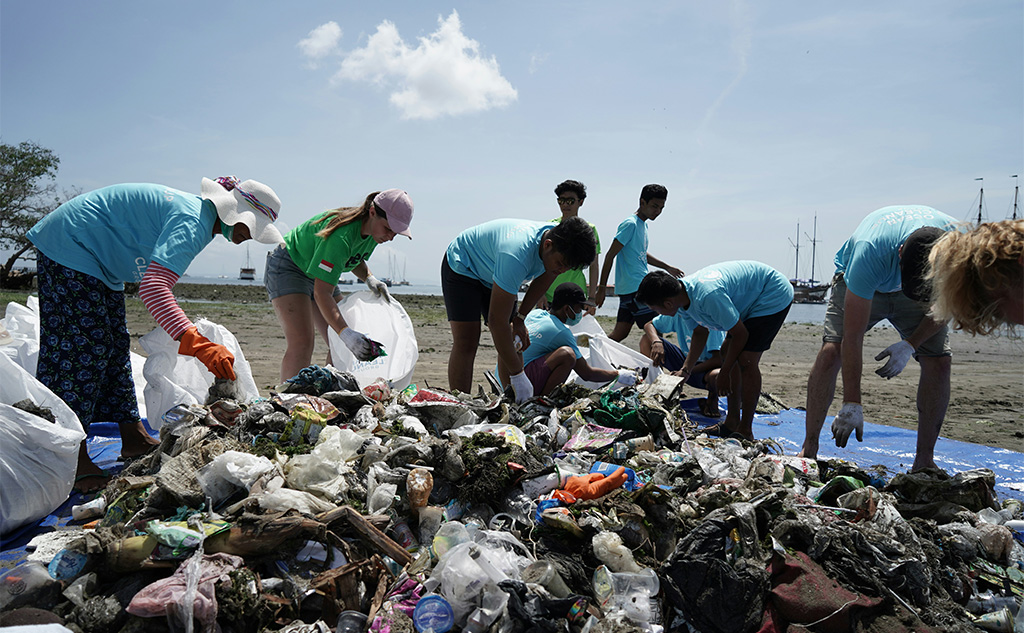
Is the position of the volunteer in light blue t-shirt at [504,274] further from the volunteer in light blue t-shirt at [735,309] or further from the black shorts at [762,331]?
the black shorts at [762,331]

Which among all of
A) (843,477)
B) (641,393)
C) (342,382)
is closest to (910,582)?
(843,477)

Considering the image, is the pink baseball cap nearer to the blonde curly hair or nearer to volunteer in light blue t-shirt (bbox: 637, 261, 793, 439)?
volunteer in light blue t-shirt (bbox: 637, 261, 793, 439)

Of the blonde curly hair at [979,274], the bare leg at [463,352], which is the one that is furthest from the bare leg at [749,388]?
the blonde curly hair at [979,274]

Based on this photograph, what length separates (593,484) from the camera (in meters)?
2.29

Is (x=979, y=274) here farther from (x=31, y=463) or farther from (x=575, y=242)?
(x=31, y=463)

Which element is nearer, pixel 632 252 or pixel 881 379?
pixel 632 252

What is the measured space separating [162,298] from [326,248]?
1.13 m

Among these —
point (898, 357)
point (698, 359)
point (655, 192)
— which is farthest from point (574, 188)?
point (898, 357)

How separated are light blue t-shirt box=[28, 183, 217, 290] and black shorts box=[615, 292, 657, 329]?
366 centimetres

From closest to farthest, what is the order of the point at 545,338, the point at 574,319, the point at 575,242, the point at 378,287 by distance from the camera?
the point at 575,242
the point at 545,338
the point at 378,287
the point at 574,319

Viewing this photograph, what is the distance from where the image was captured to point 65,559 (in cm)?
187

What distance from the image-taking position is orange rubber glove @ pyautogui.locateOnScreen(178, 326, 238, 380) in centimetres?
261

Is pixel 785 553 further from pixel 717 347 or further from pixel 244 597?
pixel 717 347

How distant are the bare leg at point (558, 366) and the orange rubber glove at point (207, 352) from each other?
7.14 ft
